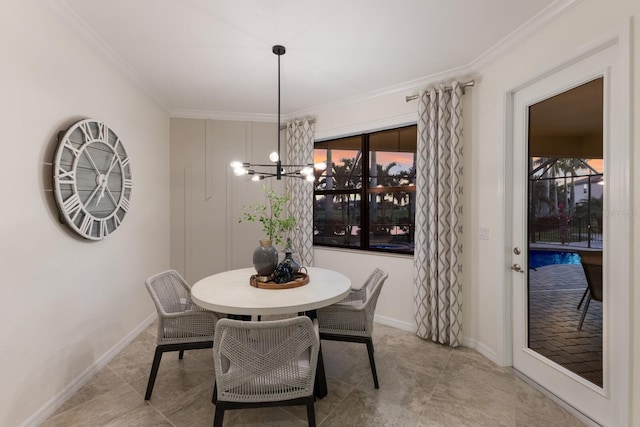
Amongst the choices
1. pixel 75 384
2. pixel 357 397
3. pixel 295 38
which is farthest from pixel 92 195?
pixel 357 397

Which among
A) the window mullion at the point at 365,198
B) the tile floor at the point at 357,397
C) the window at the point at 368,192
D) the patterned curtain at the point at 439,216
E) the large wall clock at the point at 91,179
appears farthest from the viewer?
the window mullion at the point at 365,198

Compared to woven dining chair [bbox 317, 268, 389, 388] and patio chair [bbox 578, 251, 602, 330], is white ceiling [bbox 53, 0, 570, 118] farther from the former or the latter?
woven dining chair [bbox 317, 268, 389, 388]

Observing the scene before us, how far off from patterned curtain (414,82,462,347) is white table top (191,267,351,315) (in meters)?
1.06

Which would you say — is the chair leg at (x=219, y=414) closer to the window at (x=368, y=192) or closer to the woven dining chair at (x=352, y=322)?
the woven dining chair at (x=352, y=322)

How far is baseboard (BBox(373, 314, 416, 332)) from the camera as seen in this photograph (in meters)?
3.27

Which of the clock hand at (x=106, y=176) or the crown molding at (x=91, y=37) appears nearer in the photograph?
the crown molding at (x=91, y=37)

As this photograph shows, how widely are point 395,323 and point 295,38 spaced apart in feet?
9.76

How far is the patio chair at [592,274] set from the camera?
1.86 meters

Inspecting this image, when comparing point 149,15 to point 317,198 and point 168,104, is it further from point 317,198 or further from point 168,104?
point 317,198

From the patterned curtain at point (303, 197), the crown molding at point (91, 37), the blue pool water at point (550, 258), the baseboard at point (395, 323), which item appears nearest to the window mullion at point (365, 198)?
the patterned curtain at point (303, 197)

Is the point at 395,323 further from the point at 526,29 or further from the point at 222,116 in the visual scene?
the point at 222,116

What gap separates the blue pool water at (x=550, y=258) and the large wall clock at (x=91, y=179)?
133 inches

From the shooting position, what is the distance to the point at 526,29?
2.21 m

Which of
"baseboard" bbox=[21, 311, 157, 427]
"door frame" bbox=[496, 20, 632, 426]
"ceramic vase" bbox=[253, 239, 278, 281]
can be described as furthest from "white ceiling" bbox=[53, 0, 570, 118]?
"baseboard" bbox=[21, 311, 157, 427]
